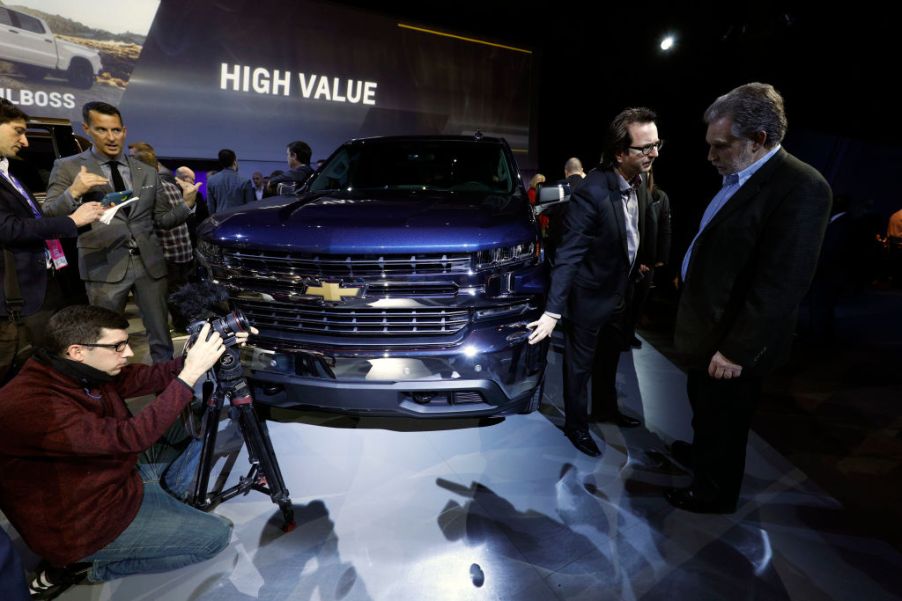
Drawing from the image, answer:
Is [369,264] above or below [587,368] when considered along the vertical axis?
above

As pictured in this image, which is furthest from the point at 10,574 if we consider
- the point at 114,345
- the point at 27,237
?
the point at 27,237

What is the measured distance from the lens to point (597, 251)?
95.5 inches

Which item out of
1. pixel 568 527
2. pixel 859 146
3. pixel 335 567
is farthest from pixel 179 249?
pixel 859 146

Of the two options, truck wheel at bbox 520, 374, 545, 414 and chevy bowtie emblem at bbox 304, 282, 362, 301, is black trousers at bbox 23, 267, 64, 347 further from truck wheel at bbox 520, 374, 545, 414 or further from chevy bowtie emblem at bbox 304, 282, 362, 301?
truck wheel at bbox 520, 374, 545, 414

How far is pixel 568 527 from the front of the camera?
212 cm

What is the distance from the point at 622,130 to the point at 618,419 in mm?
1841

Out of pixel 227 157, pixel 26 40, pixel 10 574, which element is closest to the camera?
pixel 10 574

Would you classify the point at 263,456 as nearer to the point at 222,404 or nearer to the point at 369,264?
the point at 222,404

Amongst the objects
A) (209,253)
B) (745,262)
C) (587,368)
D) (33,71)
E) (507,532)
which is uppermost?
(33,71)

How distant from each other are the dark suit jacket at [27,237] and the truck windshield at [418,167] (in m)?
1.49

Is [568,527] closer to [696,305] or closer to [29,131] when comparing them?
[696,305]

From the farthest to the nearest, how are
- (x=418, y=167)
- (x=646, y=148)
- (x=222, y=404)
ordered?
(x=418, y=167) → (x=646, y=148) → (x=222, y=404)

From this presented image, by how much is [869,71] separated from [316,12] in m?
8.23

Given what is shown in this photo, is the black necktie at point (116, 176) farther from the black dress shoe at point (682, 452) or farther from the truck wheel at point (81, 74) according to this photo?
the truck wheel at point (81, 74)
